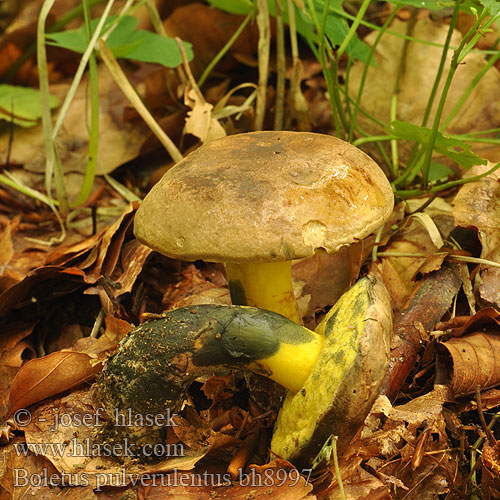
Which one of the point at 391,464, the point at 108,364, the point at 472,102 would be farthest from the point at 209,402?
the point at 472,102

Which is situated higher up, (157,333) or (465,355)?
→ (157,333)

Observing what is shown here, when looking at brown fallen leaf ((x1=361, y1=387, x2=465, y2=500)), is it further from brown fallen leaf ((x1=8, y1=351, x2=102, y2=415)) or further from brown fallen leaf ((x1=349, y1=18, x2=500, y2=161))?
brown fallen leaf ((x1=349, y1=18, x2=500, y2=161))

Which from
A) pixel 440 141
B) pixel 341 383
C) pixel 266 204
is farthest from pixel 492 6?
pixel 341 383

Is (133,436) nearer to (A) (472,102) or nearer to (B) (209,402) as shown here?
(B) (209,402)

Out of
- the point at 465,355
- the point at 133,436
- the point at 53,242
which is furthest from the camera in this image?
the point at 53,242

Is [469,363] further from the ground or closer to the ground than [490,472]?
further from the ground

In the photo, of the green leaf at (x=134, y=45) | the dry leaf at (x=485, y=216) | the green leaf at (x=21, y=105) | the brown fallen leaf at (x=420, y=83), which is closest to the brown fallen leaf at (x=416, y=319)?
the dry leaf at (x=485, y=216)

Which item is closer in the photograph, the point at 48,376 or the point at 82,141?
the point at 48,376

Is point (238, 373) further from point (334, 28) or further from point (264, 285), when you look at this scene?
point (334, 28)
